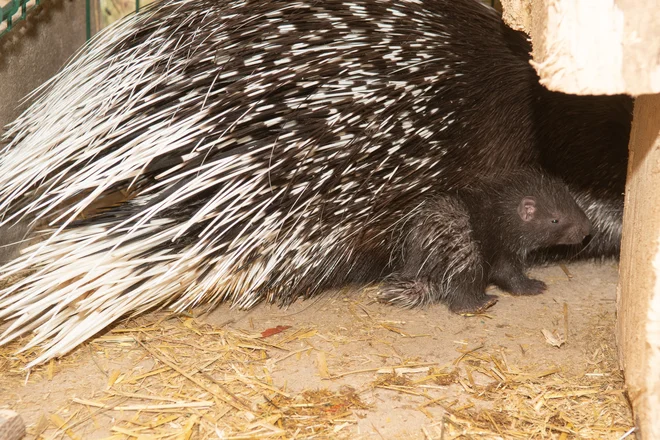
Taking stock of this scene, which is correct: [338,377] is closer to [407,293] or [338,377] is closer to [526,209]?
[407,293]

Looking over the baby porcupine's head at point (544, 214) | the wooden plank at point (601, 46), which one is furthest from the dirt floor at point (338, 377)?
the wooden plank at point (601, 46)

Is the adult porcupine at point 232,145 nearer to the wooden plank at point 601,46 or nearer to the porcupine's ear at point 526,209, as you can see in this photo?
the porcupine's ear at point 526,209

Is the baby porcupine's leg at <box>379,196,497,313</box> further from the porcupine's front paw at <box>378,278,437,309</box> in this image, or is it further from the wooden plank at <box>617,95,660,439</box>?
the wooden plank at <box>617,95,660,439</box>

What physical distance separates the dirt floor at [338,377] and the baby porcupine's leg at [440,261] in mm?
53

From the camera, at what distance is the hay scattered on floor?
1.81 metres

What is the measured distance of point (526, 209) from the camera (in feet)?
8.52

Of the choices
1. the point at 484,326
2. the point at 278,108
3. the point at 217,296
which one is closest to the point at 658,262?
the point at 484,326

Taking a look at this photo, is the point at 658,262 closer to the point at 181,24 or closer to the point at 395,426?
the point at 395,426

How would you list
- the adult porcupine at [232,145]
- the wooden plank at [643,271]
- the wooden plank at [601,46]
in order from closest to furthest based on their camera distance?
the wooden plank at [601,46], the wooden plank at [643,271], the adult porcupine at [232,145]

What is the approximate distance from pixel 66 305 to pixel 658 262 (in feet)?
5.12

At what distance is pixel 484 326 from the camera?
2389mm

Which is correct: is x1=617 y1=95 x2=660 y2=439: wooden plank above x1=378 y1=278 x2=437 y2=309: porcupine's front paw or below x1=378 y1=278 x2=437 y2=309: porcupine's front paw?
above

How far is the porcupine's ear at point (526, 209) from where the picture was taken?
2.59m

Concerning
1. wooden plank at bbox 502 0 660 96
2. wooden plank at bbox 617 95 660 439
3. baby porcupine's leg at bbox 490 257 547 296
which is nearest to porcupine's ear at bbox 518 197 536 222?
baby porcupine's leg at bbox 490 257 547 296
